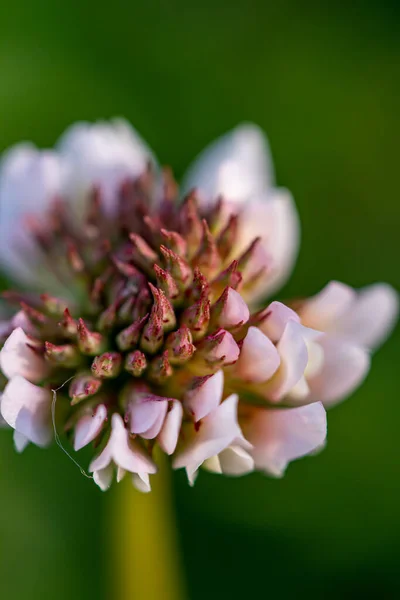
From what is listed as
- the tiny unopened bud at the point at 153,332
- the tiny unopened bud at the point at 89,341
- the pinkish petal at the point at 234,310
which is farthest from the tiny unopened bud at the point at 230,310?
the tiny unopened bud at the point at 89,341

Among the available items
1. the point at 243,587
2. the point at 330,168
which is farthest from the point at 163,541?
the point at 330,168

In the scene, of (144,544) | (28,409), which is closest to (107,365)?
(28,409)

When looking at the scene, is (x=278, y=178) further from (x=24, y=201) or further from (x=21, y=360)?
(x=21, y=360)

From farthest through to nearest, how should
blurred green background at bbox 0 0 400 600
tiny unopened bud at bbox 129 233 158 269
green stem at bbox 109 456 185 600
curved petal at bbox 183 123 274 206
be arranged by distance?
blurred green background at bbox 0 0 400 600 → curved petal at bbox 183 123 274 206 → green stem at bbox 109 456 185 600 → tiny unopened bud at bbox 129 233 158 269

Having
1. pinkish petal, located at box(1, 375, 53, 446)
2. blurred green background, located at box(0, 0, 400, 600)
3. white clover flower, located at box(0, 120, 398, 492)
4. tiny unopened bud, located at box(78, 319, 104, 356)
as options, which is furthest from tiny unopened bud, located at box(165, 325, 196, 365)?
blurred green background, located at box(0, 0, 400, 600)

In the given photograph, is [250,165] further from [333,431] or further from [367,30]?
[367,30]

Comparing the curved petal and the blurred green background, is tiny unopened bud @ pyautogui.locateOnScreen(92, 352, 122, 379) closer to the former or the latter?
the curved petal
